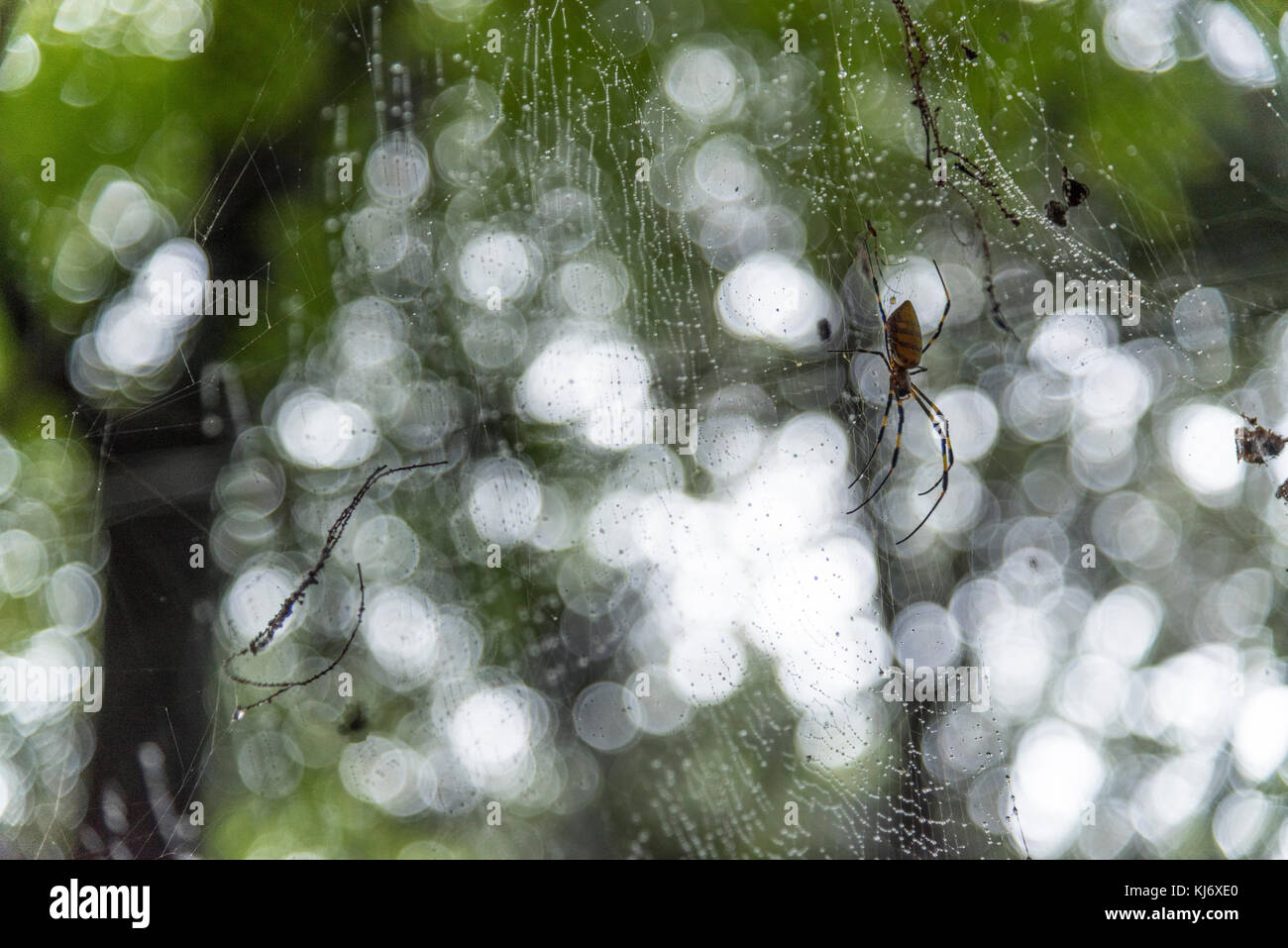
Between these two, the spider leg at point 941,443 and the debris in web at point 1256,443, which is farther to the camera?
the spider leg at point 941,443

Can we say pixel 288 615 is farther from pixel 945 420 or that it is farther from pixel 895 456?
pixel 945 420

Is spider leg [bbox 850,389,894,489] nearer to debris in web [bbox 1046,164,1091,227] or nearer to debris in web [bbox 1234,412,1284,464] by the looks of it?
debris in web [bbox 1046,164,1091,227]

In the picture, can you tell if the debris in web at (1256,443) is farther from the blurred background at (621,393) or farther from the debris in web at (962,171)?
the debris in web at (962,171)

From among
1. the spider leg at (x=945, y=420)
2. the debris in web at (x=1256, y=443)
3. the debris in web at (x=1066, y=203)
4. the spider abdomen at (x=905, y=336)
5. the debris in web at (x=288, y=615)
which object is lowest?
the debris in web at (x=288, y=615)

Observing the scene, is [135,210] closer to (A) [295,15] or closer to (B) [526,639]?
(A) [295,15]

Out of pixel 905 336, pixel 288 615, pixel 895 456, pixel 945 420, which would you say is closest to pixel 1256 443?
pixel 945 420

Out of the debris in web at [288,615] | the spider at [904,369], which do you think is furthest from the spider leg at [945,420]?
the debris in web at [288,615]
